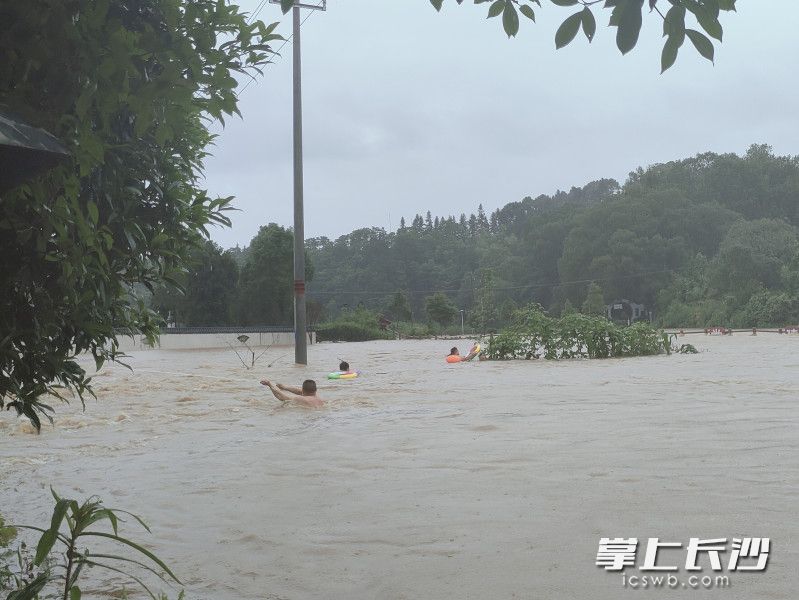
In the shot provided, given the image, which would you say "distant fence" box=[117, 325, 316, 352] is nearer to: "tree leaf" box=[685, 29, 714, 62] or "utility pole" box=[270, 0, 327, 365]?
"utility pole" box=[270, 0, 327, 365]

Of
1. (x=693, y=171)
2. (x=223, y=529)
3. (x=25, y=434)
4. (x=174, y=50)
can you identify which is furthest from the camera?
(x=693, y=171)

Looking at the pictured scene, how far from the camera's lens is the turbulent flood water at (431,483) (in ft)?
14.4

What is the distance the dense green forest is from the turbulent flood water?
125 ft

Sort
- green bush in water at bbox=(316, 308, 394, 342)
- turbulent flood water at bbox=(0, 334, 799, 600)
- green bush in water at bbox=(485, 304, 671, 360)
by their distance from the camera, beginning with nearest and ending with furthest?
turbulent flood water at bbox=(0, 334, 799, 600) → green bush in water at bbox=(485, 304, 671, 360) → green bush in water at bbox=(316, 308, 394, 342)

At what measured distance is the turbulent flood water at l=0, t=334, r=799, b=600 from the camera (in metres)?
4.39

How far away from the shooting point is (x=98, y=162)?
137 inches

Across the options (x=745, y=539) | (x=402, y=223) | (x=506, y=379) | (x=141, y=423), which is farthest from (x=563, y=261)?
(x=745, y=539)

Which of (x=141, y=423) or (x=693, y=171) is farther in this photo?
(x=693, y=171)

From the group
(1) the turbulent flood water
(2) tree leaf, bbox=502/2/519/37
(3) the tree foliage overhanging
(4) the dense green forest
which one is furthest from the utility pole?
(4) the dense green forest

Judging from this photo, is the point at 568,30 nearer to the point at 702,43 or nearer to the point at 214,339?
the point at 702,43

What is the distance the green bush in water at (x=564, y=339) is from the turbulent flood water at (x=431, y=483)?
9.92 metres

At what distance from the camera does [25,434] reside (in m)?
10.4

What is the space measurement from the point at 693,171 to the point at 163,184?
106826 mm

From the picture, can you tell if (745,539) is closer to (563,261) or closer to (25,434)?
(25,434)
